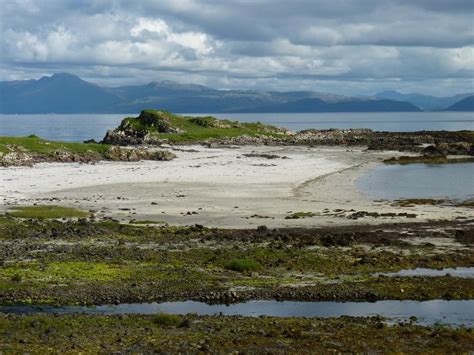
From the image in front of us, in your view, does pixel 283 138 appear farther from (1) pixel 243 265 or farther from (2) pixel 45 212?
(1) pixel 243 265

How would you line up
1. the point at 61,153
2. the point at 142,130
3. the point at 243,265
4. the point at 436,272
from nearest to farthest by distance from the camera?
the point at 243,265
the point at 436,272
the point at 61,153
the point at 142,130

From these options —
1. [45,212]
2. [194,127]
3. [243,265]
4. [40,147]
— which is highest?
[194,127]

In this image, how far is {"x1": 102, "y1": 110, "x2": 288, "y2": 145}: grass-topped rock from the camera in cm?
13375

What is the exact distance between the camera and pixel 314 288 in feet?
88.3

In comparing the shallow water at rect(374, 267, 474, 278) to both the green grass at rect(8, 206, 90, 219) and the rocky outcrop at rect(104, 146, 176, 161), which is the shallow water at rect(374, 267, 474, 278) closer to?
the green grass at rect(8, 206, 90, 219)

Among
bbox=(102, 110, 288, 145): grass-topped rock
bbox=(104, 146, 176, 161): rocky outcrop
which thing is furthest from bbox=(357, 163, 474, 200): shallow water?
bbox=(102, 110, 288, 145): grass-topped rock

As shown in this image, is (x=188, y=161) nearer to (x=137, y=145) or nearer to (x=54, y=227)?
(x=137, y=145)

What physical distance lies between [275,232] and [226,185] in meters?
27.6

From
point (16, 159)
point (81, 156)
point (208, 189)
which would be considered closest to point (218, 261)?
point (208, 189)

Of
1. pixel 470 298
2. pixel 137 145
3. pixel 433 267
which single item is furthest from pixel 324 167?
pixel 470 298

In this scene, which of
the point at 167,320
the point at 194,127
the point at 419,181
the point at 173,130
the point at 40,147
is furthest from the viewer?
the point at 194,127

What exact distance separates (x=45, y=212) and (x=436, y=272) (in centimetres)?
2935

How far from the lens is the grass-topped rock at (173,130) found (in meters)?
134

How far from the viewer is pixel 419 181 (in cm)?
7562
